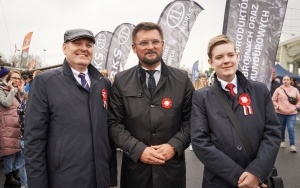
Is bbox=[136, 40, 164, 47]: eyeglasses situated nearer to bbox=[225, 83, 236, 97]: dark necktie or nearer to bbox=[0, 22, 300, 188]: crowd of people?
bbox=[0, 22, 300, 188]: crowd of people

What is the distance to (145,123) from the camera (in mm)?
2492

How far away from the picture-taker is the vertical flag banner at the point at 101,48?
17719 mm

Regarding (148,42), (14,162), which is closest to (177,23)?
(14,162)

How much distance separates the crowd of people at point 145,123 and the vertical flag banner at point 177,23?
23.4 feet

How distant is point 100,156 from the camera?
7.72 feet

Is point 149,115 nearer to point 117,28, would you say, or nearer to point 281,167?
point 281,167

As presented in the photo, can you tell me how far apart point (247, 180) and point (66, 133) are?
4.77 feet

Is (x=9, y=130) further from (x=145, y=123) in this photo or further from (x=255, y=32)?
(x=255, y=32)

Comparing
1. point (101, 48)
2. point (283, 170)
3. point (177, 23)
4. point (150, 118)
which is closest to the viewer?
point (150, 118)

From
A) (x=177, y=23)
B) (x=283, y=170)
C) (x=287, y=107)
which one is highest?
(x=177, y=23)

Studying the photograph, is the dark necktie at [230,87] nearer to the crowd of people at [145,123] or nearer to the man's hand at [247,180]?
the crowd of people at [145,123]

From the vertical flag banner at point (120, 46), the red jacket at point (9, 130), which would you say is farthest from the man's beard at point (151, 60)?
the vertical flag banner at point (120, 46)

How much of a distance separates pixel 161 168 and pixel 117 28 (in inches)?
545

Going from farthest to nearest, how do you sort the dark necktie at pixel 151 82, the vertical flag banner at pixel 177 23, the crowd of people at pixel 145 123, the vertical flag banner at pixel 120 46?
the vertical flag banner at pixel 120 46 < the vertical flag banner at pixel 177 23 < the dark necktie at pixel 151 82 < the crowd of people at pixel 145 123
